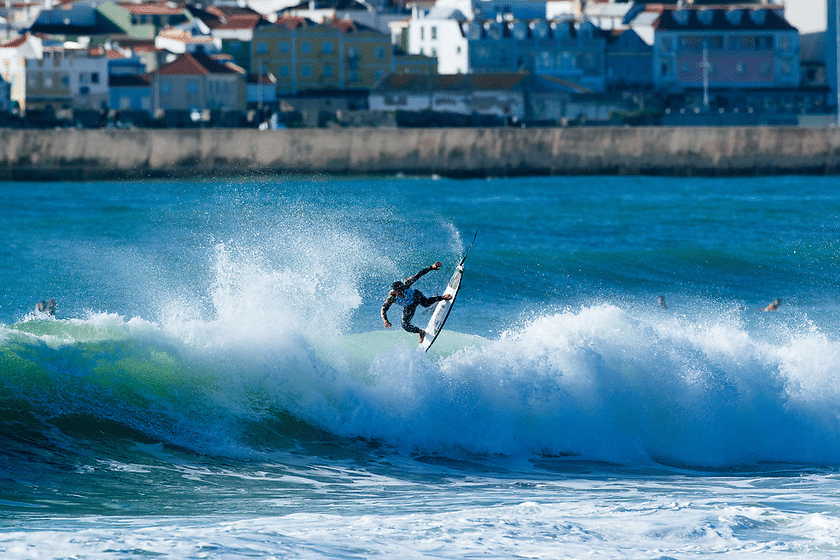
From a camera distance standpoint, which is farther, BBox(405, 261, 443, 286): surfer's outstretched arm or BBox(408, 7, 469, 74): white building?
BBox(408, 7, 469, 74): white building

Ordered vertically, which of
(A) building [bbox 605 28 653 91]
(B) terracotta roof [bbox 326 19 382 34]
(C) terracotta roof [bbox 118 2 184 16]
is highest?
(C) terracotta roof [bbox 118 2 184 16]

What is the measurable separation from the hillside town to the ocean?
173 ft

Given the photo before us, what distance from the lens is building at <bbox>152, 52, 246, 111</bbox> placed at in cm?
8169

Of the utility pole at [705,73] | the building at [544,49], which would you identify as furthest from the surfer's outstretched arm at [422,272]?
the building at [544,49]

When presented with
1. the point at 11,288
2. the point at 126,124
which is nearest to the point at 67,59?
the point at 126,124

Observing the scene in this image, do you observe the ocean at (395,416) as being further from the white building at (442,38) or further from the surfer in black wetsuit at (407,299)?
the white building at (442,38)

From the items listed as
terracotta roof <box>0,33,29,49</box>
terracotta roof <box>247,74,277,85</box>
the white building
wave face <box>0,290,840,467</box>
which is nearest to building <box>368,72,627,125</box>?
terracotta roof <box>247,74,277,85</box>

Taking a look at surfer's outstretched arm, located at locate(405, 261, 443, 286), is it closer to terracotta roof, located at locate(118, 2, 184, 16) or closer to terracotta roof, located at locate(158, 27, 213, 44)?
terracotta roof, located at locate(158, 27, 213, 44)

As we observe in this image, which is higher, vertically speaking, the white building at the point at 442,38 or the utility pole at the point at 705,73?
the white building at the point at 442,38

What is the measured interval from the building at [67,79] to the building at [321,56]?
13.6 meters

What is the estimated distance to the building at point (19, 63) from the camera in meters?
80.6

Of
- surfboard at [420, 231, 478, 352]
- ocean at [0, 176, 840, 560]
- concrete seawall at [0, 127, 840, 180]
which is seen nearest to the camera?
ocean at [0, 176, 840, 560]

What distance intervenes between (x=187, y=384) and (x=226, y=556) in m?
4.66

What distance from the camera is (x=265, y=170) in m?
41.5
